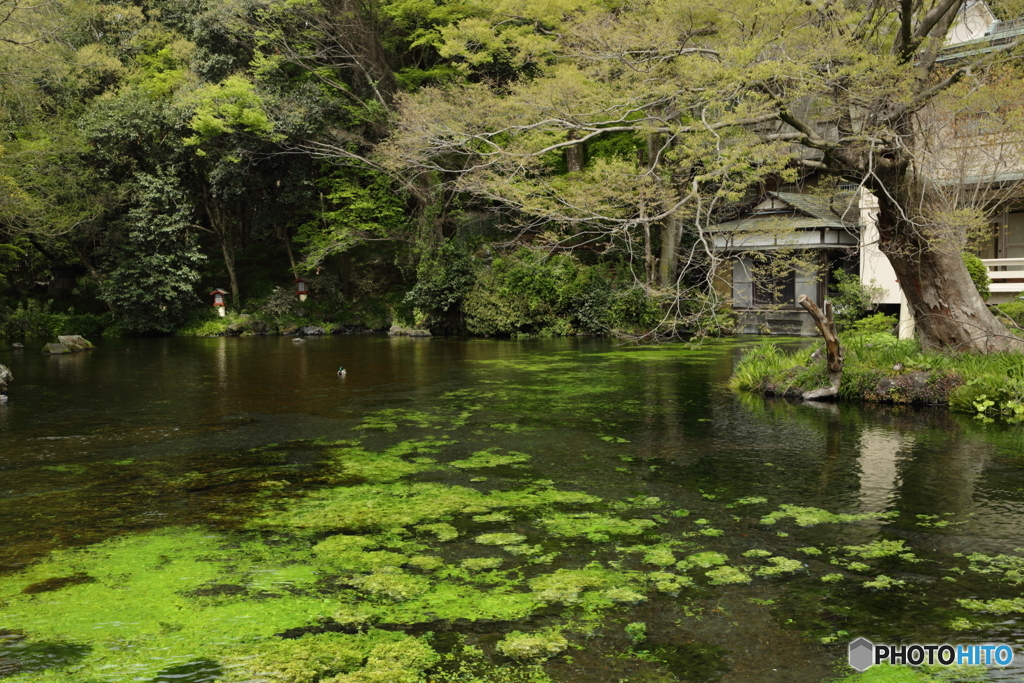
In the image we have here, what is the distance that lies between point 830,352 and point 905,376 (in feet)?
3.56

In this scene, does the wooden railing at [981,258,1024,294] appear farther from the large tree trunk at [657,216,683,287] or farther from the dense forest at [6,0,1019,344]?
the large tree trunk at [657,216,683,287]

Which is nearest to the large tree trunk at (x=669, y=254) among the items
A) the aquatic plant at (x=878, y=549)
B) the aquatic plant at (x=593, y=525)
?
the aquatic plant at (x=593, y=525)

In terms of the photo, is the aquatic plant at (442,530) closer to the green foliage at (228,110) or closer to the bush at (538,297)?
the bush at (538,297)

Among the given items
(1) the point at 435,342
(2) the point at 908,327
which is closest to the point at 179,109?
(1) the point at 435,342

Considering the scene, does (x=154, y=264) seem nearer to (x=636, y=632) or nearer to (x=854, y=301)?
(x=854, y=301)

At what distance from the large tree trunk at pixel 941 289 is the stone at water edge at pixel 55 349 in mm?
21160

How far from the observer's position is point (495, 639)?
446cm

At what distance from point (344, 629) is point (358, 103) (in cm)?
2724

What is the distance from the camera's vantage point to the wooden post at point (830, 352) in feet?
38.7

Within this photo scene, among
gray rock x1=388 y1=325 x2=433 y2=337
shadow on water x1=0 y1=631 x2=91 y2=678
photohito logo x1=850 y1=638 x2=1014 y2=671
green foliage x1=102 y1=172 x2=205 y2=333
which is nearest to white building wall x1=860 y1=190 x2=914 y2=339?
gray rock x1=388 y1=325 x2=433 y2=337

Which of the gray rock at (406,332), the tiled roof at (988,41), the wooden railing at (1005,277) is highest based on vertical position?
the tiled roof at (988,41)

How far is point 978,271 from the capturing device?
16.7m

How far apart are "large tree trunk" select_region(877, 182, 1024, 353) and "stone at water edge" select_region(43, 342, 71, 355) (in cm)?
2116

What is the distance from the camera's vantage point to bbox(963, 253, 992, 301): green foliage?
1658 centimetres
